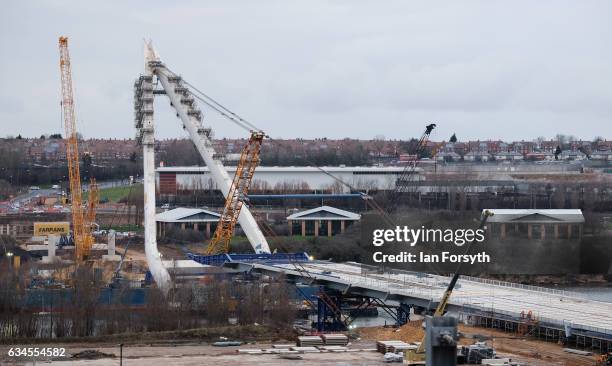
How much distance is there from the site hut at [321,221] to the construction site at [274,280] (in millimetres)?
92

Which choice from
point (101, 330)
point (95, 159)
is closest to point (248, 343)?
point (101, 330)

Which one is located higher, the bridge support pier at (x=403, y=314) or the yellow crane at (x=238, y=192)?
the yellow crane at (x=238, y=192)

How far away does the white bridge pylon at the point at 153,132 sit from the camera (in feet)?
Answer: 116

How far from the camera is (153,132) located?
35844mm

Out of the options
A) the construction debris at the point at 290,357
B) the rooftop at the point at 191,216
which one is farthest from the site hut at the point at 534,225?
the construction debris at the point at 290,357

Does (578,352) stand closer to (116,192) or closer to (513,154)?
(116,192)

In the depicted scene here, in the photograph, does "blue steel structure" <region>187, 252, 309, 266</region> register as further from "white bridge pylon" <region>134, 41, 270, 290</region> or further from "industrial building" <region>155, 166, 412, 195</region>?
"industrial building" <region>155, 166, 412, 195</region>

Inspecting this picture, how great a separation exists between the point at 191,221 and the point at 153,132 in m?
18.7

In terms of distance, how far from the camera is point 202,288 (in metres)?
31.0

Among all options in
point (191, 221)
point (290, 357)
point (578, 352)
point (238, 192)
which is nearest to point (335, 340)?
point (290, 357)

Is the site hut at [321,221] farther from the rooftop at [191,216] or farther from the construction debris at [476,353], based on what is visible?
the construction debris at [476,353]

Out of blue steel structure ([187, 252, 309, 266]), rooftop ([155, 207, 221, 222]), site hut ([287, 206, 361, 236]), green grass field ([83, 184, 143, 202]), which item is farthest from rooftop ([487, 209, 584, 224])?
green grass field ([83, 184, 143, 202])

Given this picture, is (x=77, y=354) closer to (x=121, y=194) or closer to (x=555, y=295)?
(x=555, y=295)

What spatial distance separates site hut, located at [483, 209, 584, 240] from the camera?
162ft
